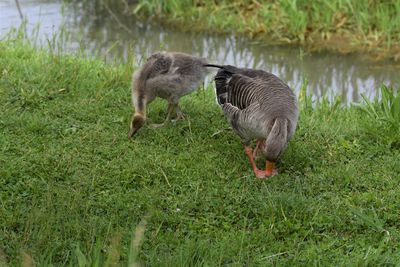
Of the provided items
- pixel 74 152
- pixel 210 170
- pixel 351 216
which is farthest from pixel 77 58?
pixel 351 216

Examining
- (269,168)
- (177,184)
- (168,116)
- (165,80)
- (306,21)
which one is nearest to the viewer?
(177,184)

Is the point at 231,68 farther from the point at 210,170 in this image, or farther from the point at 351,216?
the point at 351,216

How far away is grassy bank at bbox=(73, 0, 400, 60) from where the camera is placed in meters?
10.8

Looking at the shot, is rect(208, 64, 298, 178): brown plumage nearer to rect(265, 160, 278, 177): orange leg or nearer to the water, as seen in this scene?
rect(265, 160, 278, 177): orange leg

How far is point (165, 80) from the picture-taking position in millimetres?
6727

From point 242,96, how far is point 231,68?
490mm

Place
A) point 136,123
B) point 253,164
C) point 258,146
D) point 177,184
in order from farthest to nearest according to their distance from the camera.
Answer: point 136,123
point 258,146
point 253,164
point 177,184

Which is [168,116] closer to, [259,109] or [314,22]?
[259,109]

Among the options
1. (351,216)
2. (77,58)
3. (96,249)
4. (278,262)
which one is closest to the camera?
(96,249)

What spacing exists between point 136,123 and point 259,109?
121cm

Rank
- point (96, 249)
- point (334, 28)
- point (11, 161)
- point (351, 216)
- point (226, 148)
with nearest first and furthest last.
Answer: point (96, 249), point (351, 216), point (11, 161), point (226, 148), point (334, 28)

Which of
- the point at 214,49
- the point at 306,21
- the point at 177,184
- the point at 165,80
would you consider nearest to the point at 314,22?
the point at 306,21

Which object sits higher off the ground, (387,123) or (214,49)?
(387,123)

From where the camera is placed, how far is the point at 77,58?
28.3 ft
